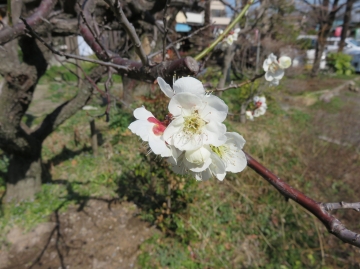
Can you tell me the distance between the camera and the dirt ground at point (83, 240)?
2.98 meters

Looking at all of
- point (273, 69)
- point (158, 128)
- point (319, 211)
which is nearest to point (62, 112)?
point (273, 69)

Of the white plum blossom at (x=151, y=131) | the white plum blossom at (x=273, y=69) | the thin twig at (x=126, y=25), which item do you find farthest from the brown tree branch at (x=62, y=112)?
the white plum blossom at (x=151, y=131)

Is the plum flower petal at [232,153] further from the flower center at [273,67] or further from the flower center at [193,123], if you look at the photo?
the flower center at [273,67]

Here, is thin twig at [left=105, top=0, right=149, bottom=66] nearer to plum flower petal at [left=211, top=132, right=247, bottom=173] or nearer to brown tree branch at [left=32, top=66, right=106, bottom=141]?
plum flower petal at [left=211, top=132, right=247, bottom=173]

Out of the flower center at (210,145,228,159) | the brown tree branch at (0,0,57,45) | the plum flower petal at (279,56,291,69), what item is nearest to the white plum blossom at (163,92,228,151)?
the flower center at (210,145,228,159)

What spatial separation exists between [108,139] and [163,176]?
2.43 metres

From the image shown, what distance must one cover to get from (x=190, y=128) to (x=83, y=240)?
10.3ft

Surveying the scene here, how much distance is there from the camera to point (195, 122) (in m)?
0.70

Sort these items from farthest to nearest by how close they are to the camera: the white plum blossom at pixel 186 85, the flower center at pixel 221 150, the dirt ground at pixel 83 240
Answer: the dirt ground at pixel 83 240, the flower center at pixel 221 150, the white plum blossom at pixel 186 85

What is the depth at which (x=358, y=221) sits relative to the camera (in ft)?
13.0

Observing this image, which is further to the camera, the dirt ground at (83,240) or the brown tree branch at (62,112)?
the brown tree branch at (62,112)

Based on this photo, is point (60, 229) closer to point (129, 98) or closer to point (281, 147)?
point (129, 98)

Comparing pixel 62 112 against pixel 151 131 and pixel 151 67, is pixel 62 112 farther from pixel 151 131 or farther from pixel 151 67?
pixel 151 131

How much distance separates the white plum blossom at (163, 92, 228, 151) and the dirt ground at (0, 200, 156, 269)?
280 centimetres
